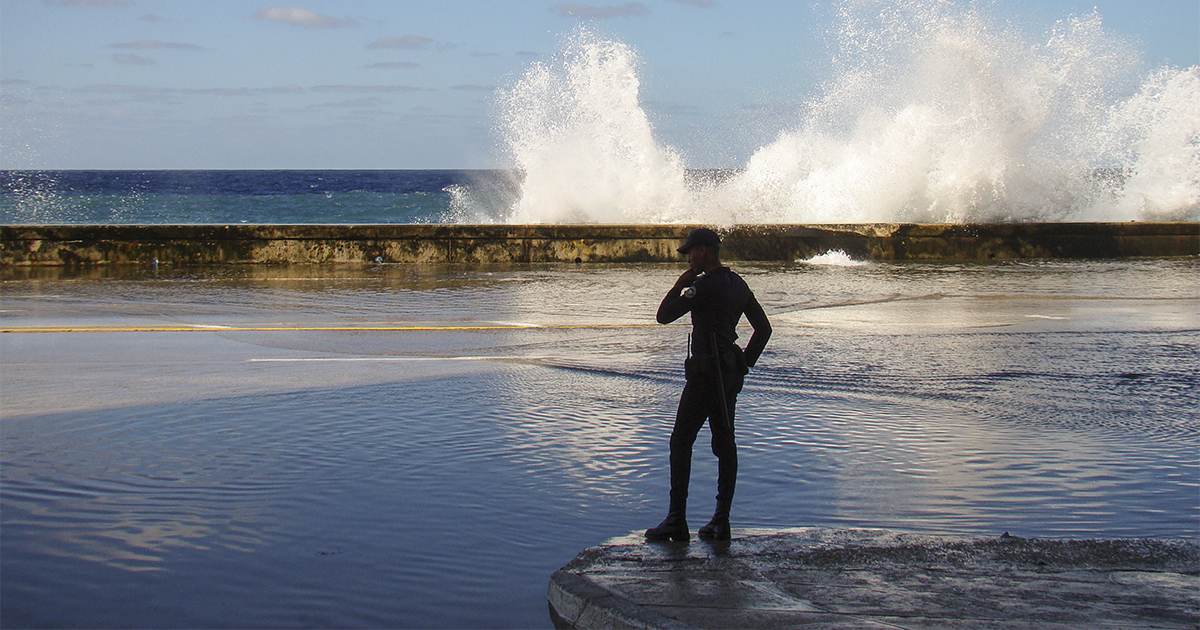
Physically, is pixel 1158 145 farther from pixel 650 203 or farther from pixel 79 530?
pixel 79 530

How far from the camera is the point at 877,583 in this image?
3.73 m

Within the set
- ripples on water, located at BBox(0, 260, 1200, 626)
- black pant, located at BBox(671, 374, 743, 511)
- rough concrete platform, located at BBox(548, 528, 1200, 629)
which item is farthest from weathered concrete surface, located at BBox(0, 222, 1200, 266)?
rough concrete platform, located at BBox(548, 528, 1200, 629)

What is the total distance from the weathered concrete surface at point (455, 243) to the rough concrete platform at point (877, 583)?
1545 centimetres

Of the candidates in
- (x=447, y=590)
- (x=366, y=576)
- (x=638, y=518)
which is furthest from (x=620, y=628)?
(x=638, y=518)

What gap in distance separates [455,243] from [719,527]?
52.1 feet

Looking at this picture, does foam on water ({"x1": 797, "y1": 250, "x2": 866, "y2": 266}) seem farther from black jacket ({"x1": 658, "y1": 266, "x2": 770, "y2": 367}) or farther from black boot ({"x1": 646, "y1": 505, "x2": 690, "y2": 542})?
black boot ({"x1": 646, "y1": 505, "x2": 690, "y2": 542})

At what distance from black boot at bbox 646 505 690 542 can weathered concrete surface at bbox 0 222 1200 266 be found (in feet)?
50.3

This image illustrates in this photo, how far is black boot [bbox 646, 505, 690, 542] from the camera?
427 cm

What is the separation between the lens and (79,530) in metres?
4.53

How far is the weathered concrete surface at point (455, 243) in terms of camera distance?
64.3 ft

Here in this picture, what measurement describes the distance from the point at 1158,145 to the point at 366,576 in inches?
1017

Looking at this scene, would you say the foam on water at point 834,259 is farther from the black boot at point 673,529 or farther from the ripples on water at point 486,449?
the black boot at point 673,529

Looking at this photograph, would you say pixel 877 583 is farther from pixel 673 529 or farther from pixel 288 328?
pixel 288 328

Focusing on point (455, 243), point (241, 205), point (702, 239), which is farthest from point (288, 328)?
point (241, 205)
